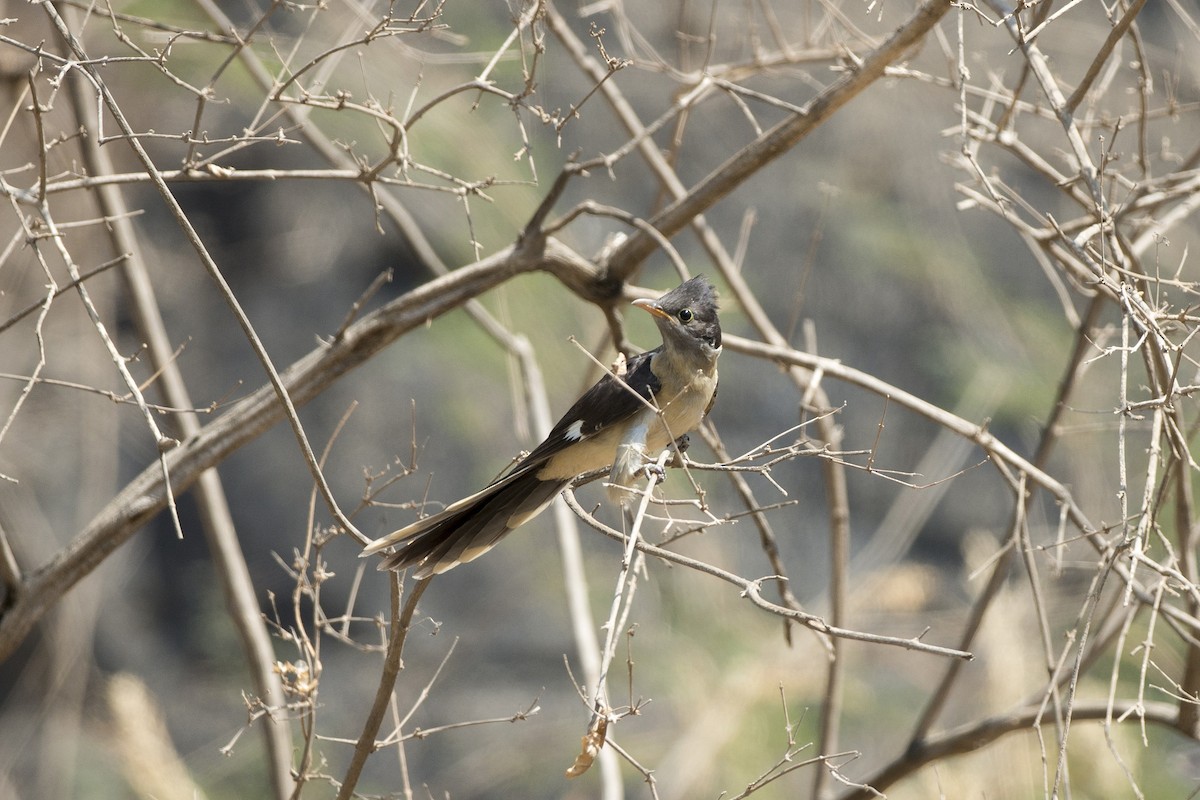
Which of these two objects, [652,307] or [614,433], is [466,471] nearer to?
→ [614,433]

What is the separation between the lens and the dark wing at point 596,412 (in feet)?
9.54

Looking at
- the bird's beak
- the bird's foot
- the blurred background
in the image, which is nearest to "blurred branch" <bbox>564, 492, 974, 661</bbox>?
the bird's foot

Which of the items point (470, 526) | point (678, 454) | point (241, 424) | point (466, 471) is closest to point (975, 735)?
point (678, 454)

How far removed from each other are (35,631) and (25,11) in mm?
3361

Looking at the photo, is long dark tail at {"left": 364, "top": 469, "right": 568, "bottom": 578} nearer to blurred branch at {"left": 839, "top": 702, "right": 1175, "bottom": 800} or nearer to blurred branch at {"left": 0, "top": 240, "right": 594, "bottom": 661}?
blurred branch at {"left": 0, "top": 240, "right": 594, "bottom": 661}

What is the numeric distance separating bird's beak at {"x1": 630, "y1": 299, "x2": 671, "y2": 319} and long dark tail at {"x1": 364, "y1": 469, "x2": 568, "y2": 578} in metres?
0.53

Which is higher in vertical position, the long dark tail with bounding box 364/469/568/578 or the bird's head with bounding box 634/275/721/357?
the bird's head with bounding box 634/275/721/357

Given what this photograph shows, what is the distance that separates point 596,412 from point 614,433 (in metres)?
0.08

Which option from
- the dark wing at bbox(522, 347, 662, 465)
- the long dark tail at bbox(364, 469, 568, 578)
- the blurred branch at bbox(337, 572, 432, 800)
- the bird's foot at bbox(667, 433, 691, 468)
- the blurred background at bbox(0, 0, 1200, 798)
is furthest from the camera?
the blurred background at bbox(0, 0, 1200, 798)

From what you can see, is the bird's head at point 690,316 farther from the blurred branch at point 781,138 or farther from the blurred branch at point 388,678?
the blurred branch at point 388,678

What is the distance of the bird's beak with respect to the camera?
9.65 ft

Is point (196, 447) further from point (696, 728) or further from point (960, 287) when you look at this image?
point (960, 287)

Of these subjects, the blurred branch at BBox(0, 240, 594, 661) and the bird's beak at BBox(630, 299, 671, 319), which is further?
the bird's beak at BBox(630, 299, 671, 319)

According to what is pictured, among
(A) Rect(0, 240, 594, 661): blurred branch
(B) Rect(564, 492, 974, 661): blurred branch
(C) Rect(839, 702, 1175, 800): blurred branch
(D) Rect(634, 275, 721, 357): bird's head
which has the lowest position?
(C) Rect(839, 702, 1175, 800): blurred branch
